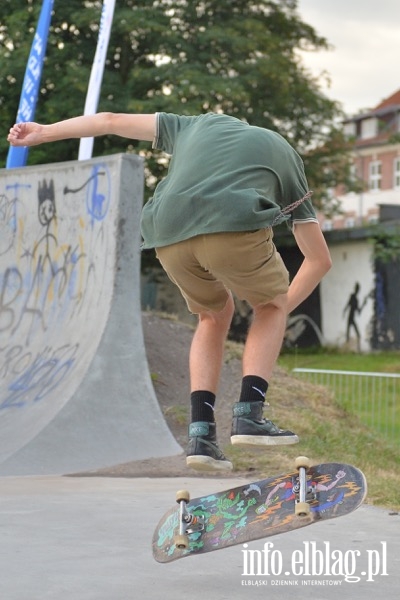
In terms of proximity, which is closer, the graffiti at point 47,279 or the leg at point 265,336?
the leg at point 265,336

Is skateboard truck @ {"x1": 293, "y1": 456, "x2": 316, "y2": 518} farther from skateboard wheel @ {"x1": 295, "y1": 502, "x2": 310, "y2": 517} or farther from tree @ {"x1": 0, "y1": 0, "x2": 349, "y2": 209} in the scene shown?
tree @ {"x1": 0, "y1": 0, "x2": 349, "y2": 209}

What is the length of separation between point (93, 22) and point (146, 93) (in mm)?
2278

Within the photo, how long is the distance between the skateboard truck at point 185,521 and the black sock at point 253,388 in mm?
477

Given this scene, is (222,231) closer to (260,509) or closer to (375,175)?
(260,509)

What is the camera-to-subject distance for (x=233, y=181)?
4.32 metres

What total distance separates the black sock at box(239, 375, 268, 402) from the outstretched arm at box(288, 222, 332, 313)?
31 centimetres

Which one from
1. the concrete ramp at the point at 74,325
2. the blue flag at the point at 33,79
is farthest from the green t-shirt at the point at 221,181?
the blue flag at the point at 33,79

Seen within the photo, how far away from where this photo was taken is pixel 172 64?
3064cm

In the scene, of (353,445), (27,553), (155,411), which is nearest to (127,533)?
(27,553)

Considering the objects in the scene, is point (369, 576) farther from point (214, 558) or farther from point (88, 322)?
point (88, 322)

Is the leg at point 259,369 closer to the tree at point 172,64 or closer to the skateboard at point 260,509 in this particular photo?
the skateboard at point 260,509

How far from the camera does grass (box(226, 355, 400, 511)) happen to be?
329 inches

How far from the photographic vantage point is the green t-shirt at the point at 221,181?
430 centimetres

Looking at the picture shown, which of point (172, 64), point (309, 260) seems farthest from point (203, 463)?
point (172, 64)
